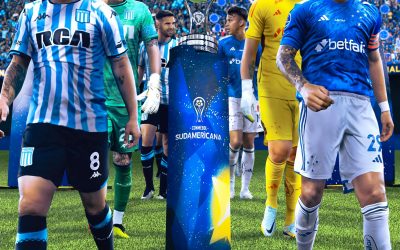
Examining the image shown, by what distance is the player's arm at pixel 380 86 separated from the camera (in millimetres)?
4309

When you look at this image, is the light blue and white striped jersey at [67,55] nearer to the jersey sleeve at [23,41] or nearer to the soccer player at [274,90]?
the jersey sleeve at [23,41]

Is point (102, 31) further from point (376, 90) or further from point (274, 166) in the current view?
point (274, 166)

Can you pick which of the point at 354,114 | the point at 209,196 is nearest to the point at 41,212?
the point at 209,196

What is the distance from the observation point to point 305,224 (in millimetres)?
4379

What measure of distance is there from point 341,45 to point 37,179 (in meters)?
1.75

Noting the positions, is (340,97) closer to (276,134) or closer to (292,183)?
(276,134)

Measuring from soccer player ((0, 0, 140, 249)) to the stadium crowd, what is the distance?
1796 cm

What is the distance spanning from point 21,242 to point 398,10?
20.5m

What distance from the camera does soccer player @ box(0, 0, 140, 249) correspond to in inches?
149

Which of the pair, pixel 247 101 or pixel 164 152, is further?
pixel 164 152

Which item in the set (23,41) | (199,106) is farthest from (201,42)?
(23,41)

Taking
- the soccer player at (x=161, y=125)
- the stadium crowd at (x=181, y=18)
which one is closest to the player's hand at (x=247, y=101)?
the soccer player at (x=161, y=125)

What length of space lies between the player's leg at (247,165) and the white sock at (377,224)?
4868 millimetres

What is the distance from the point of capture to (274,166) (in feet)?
19.9
